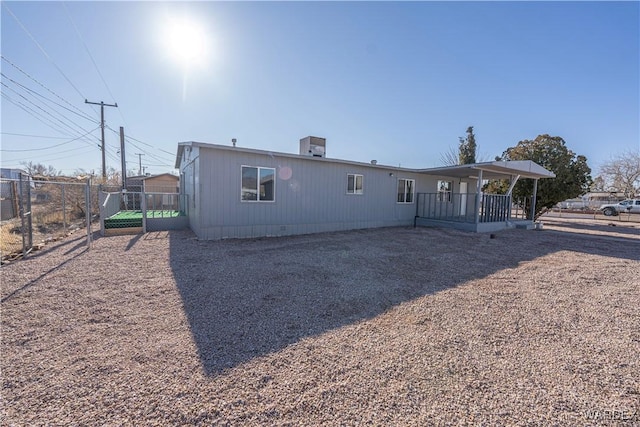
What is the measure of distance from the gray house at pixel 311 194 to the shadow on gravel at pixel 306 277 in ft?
2.82

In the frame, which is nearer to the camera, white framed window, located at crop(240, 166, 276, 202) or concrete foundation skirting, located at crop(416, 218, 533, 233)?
white framed window, located at crop(240, 166, 276, 202)

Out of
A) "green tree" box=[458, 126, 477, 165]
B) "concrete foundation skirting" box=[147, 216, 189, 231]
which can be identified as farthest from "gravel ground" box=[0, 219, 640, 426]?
"green tree" box=[458, 126, 477, 165]

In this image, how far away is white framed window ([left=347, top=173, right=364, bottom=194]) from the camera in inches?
392

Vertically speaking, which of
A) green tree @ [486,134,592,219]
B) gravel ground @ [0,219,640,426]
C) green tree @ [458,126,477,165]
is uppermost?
green tree @ [458,126,477,165]

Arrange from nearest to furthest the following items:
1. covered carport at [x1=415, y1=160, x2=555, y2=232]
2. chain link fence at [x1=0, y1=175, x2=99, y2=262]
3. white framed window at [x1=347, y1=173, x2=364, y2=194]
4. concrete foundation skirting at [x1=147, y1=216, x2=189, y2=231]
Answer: chain link fence at [x1=0, y1=175, x2=99, y2=262] → concrete foundation skirting at [x1=147, y1=216, x2=189, y2=231] → covered carport at [x1=415, y1=160, x2=555, y2=232] → white framed window at [x1=347, y1=173, x2=364, y2=194]

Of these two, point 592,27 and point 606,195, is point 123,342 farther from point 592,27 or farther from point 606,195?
point 606,195

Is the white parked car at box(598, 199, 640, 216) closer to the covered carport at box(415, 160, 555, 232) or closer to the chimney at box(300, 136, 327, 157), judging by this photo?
the covered carport at box(415, 160, 555, 232)

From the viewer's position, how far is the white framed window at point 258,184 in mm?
7836

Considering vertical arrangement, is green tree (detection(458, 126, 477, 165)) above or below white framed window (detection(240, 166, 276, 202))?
above

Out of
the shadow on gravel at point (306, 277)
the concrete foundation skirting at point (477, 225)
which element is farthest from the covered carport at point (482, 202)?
the shadow on gravel at point (306, 277)

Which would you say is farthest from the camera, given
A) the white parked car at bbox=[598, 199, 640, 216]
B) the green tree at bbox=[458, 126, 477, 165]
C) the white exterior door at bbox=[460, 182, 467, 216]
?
the green tree at bbox=[458, 126, 477, 165]

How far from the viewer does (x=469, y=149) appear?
2205 centimetres

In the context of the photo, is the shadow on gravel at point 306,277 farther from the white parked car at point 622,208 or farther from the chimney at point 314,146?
the white parked car at point 622,208

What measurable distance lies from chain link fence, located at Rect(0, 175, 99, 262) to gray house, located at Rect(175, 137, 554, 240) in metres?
2.74
